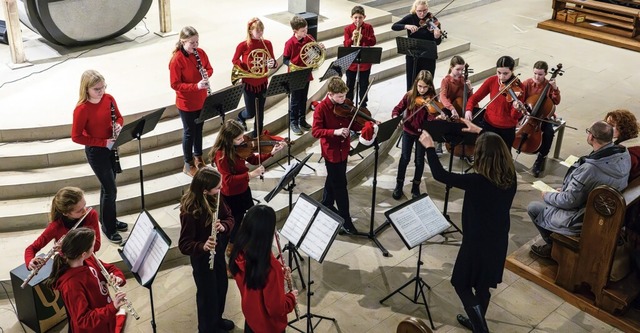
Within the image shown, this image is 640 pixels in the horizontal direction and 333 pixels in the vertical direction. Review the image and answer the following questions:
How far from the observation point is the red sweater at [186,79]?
7.02 meters

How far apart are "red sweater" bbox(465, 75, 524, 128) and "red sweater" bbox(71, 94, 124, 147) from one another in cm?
Answer: 385

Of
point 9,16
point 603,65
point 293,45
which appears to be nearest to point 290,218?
point 293,45

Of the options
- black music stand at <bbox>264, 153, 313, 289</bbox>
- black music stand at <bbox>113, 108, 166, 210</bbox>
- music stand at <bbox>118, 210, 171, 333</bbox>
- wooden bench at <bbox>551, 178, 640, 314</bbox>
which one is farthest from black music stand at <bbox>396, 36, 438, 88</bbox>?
music stand at <bbox>118, 210, 171, 333</bbox>

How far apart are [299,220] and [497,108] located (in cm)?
331

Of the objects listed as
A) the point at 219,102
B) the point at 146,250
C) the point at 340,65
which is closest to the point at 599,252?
the point at 340,65

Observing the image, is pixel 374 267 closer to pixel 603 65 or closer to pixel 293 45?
pixel 293 45

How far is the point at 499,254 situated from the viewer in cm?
529

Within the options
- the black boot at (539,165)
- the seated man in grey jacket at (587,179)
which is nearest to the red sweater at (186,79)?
the seated man in grey jacket at (587,179)

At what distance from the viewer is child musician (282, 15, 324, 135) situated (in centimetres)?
803

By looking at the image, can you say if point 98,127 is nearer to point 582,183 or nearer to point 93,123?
point 93,123

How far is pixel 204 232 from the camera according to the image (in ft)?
16.2

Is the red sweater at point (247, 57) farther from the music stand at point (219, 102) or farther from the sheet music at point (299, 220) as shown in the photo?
the sheet music at point (299, 220)

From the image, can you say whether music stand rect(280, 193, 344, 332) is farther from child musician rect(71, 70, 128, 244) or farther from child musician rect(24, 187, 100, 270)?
child musician rect(71, 70, 128, 244)

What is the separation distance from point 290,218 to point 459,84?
3.39m
